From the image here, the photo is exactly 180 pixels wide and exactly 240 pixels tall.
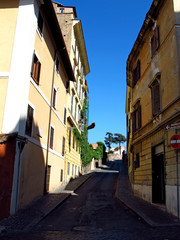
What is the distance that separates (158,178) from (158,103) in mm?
3776

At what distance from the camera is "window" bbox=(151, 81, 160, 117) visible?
11883mm

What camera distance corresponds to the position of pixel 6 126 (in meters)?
9.59

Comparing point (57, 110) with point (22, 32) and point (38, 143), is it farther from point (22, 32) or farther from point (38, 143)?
point (22, 32)

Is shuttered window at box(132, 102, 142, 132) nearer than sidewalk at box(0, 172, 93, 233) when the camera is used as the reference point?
No

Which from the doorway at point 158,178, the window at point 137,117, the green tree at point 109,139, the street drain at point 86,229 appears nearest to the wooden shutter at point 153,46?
the window at point 137,117

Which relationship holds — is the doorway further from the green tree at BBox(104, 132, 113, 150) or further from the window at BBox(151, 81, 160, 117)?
the green tree at BBox(104, 132, 113, 150)

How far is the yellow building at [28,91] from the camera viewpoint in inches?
384

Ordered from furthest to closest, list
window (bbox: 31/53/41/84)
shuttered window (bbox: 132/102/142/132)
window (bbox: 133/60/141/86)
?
window (bbox: 133/60/141/86) < shuttered window (bbox: 132/102/142/132) < window (bbox: 31/53/41/84)

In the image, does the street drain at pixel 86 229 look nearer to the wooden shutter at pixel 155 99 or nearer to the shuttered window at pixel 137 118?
the wooden shutter at pixel 155 99

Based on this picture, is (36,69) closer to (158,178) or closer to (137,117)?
(137,117)

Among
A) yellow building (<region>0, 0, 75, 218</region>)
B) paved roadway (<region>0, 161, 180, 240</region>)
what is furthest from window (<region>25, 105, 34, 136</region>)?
paved roadway (<region>0, 161, 180, 240</region>)

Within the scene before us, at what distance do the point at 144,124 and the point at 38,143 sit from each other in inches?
243

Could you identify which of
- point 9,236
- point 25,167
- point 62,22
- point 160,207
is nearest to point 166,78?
point 160,207

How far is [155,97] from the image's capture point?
1219 cm
